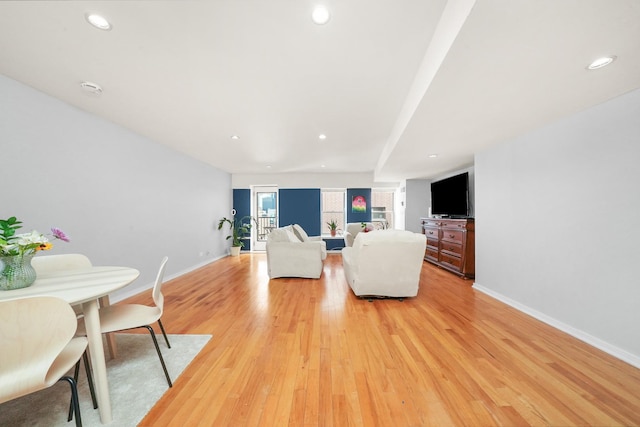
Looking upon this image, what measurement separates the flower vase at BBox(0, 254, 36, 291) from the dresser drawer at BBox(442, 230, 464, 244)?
5174 mm

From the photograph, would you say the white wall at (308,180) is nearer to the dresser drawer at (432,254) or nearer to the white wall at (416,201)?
the white wall at (416,201)

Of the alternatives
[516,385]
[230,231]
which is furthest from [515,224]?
[230,231]

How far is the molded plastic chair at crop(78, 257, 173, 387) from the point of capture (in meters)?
1.49

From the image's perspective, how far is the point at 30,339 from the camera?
2.97 feet

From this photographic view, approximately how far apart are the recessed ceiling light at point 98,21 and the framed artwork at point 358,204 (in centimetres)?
614

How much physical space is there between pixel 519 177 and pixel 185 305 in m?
4.68

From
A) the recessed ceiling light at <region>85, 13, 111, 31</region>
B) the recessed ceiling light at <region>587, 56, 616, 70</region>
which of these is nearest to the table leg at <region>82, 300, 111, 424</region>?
the recessed ceiling light at <region>85, 13, 111, 31</region>

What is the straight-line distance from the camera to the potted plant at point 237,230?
6.50 metres

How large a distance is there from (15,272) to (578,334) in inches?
174

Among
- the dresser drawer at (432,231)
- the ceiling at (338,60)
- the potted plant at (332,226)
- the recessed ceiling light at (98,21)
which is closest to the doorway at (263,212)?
the potted plant at (332,226)

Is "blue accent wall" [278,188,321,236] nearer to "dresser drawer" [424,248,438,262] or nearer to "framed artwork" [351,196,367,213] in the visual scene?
"framed artwork" [351,196,367,213]

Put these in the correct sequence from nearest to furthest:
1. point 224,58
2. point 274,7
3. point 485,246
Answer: point 274,7 < point 224,58 < point 485,246

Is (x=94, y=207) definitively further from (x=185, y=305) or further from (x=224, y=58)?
(x=224, y=58)

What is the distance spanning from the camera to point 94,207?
285 cm
